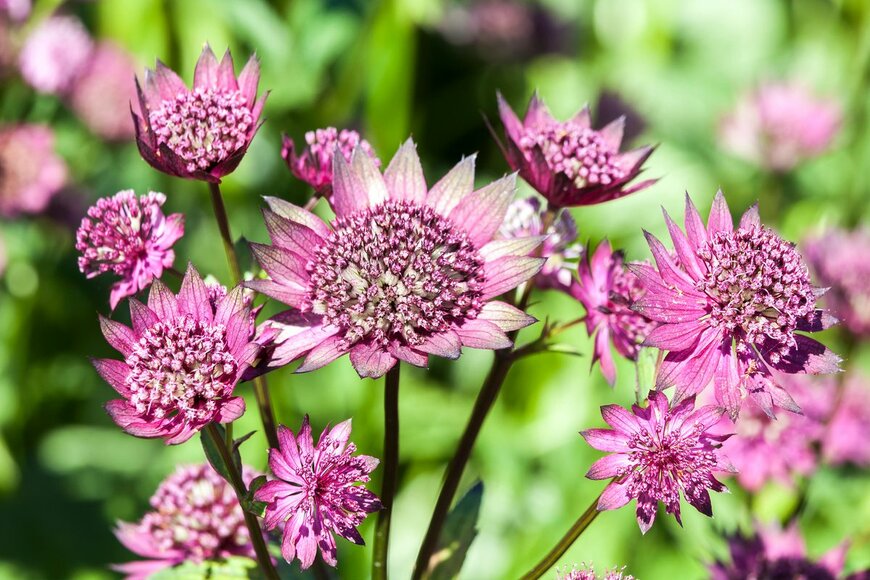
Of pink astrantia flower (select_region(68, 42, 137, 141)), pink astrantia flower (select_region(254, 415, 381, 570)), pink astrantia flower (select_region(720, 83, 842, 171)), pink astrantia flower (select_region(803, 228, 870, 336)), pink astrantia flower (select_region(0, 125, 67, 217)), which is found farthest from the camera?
pink astrantia flower (select_region(720, 83, 842, 171))

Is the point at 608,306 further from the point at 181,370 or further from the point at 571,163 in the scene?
the point at 181,370

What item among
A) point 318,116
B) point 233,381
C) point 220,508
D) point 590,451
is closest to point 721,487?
point 233,381

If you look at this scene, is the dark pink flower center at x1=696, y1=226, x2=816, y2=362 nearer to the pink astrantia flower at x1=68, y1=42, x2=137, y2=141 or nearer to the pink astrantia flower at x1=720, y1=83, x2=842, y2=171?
the pink astrantia flower at x1=68, y1=42, x2=137, y2=141

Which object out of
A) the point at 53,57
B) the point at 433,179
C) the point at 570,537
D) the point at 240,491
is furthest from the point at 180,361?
the point at 433,179

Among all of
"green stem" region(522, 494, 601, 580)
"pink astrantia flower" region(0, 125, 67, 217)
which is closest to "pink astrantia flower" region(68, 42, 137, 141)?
"pink astrantia flower" region(0, 125, 67, 217)

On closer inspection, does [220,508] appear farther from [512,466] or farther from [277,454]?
[512,466]

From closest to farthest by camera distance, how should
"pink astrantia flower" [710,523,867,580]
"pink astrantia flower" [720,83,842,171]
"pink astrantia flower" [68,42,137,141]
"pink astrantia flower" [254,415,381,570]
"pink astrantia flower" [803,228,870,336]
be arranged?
"pink astrantia flower" [254,415,381,570] → "pink astrantia flower" [710,523,867,580] → "pink astrantia flower" [803,228,870,336] → "pink astrantia flower" [68,42,137,141] → "pink astrantia flower" [720,83,842,171]

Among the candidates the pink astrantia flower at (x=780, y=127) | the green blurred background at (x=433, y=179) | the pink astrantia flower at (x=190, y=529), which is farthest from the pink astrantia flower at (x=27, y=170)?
the pink astrantia flower at (x=780, y=127)
